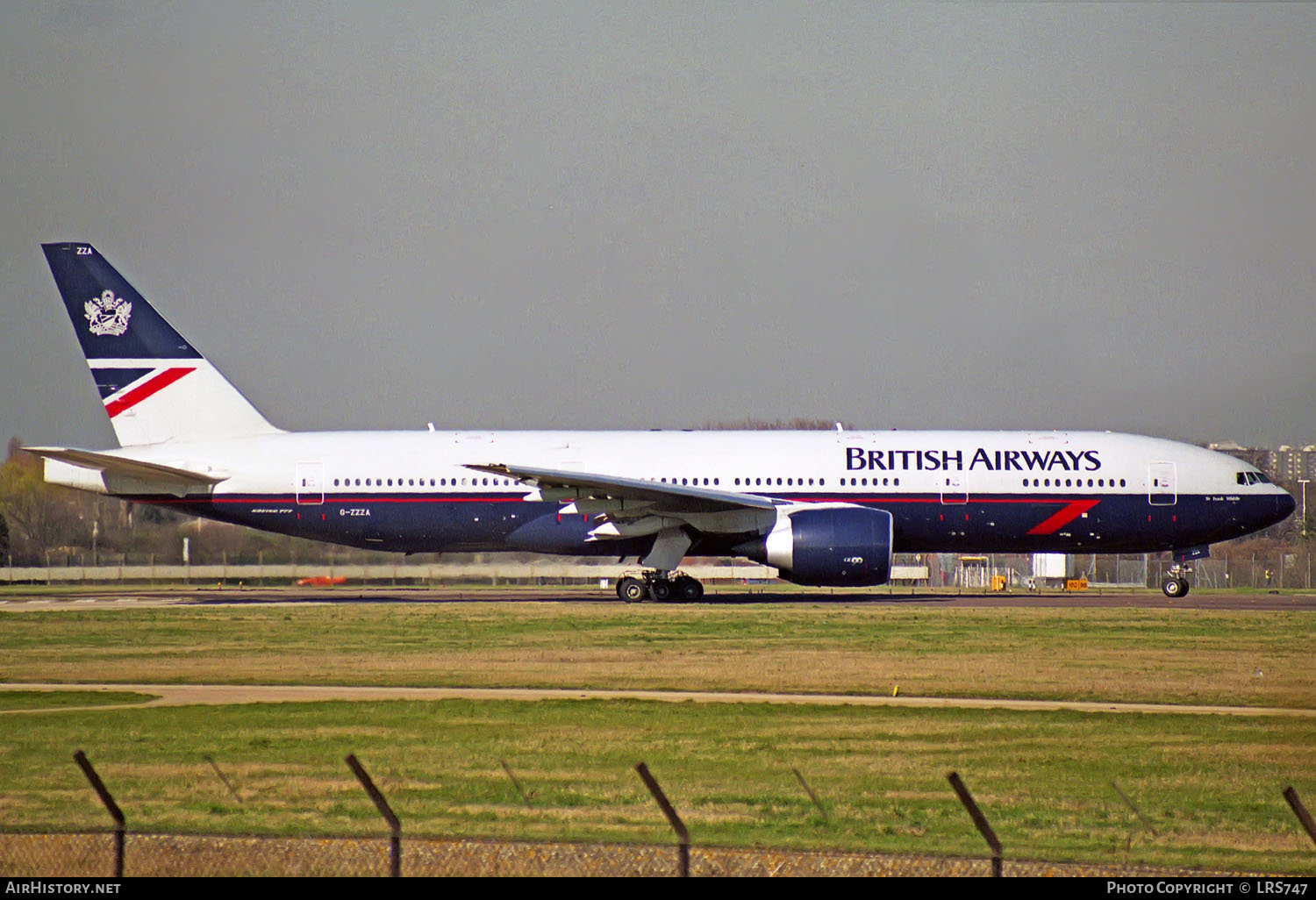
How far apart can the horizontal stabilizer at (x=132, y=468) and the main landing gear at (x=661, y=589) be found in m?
10.5

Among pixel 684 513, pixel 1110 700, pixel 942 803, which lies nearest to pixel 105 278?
pixel 684 513

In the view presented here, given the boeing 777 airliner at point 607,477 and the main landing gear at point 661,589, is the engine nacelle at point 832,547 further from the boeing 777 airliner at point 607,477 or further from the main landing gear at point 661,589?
the main landing gear at point 661,589

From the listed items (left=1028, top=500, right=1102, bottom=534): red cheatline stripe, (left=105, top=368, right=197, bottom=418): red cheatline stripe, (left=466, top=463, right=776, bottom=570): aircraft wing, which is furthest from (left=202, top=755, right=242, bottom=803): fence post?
(left=1028, top=500, right=1102, bottom=534): red cheatline stripe

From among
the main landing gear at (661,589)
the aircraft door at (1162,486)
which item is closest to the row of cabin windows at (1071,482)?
the aircraft door at (1162,486)

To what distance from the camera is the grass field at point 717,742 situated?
39.9 feet

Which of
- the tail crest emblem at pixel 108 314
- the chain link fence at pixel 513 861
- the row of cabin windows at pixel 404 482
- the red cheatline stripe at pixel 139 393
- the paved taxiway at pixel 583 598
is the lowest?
the paved taxiway at pixel 583 598

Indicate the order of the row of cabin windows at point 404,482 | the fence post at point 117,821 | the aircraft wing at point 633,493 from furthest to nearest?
1. the row of cabin windows at point 404,482
2. the aircraft wing at point 633,493
3. the fence post at point 117,821

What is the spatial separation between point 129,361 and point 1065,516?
24.6m

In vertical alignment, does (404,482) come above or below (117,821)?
above

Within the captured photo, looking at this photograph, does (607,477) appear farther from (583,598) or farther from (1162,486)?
(1162,486)

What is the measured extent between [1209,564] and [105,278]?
46.7 metres

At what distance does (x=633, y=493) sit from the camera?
34.6 m

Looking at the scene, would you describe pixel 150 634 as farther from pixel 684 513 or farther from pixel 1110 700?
pixel 1110 700

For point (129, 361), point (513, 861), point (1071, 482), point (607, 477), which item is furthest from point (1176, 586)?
point (513, 861)
